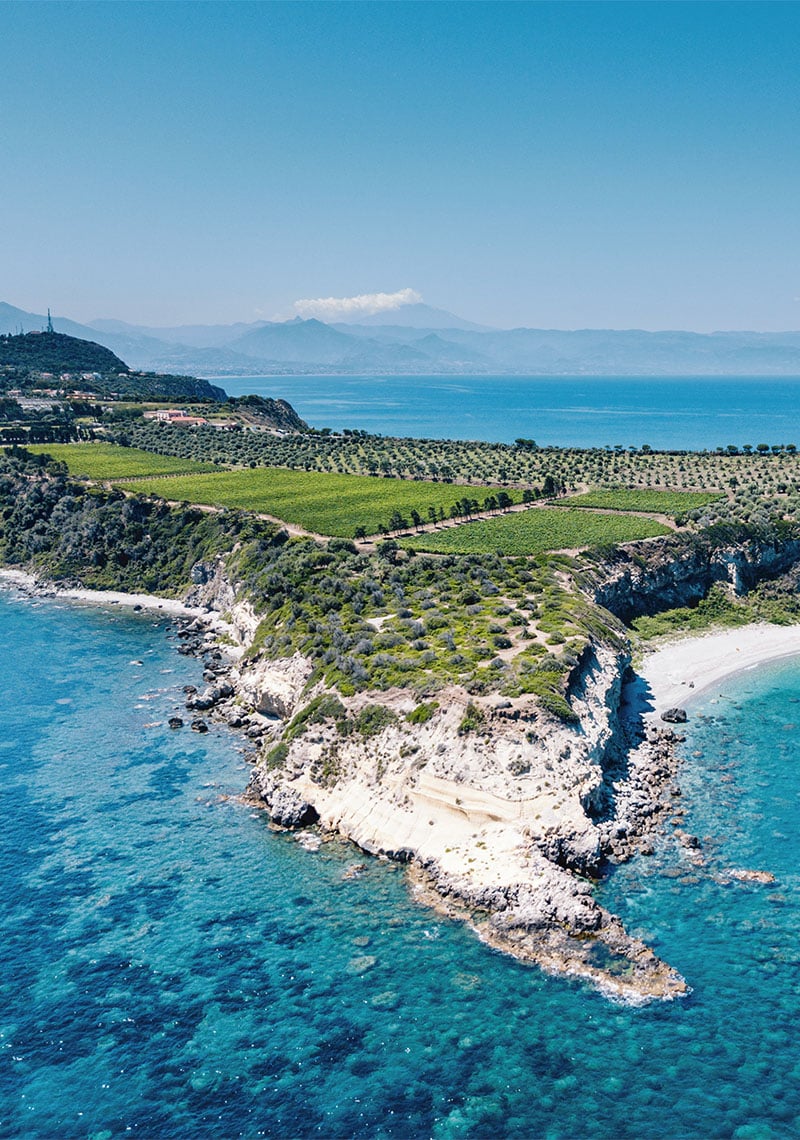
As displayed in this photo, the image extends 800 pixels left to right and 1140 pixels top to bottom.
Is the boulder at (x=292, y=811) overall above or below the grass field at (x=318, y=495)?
below

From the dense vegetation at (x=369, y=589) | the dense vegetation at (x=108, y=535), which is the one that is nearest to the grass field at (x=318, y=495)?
the dense vegetation at (x=369, y=589)

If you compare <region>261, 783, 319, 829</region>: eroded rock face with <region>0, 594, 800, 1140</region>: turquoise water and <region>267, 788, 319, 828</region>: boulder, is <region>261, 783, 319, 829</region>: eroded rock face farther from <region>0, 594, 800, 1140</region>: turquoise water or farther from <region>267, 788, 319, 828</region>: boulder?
<region>0, 594, 800, 1140</region>: turquoise water

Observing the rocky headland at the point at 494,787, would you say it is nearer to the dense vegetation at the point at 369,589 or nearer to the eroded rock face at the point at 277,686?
the eroded rock face at the point at 277,686

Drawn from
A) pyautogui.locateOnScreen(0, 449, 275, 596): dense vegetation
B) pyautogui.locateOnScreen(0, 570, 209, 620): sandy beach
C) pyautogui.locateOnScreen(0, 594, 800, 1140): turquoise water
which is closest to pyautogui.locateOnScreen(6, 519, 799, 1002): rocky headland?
pyautogui.locateOnScreen(0, 594, 800, 1140): turquoise water

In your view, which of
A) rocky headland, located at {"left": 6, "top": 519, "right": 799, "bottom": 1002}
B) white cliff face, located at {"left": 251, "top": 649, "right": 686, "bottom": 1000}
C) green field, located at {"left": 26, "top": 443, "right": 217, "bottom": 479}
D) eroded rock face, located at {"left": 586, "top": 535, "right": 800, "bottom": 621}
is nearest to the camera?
white cliff face, located at {"left": 251, "top": 649, "right": 686, "bottom": 1000}

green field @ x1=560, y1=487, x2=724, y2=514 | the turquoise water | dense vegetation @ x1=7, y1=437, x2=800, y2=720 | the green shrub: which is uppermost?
green field @ x1=560, y1=487, x2=724, y2=514

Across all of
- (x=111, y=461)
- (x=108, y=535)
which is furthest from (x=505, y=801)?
(x=111, y=461)

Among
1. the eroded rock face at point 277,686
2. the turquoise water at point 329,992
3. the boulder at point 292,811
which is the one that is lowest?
the turquoise water at point 329,992

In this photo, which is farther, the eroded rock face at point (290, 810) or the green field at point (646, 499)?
the green field at point (646, 499)
